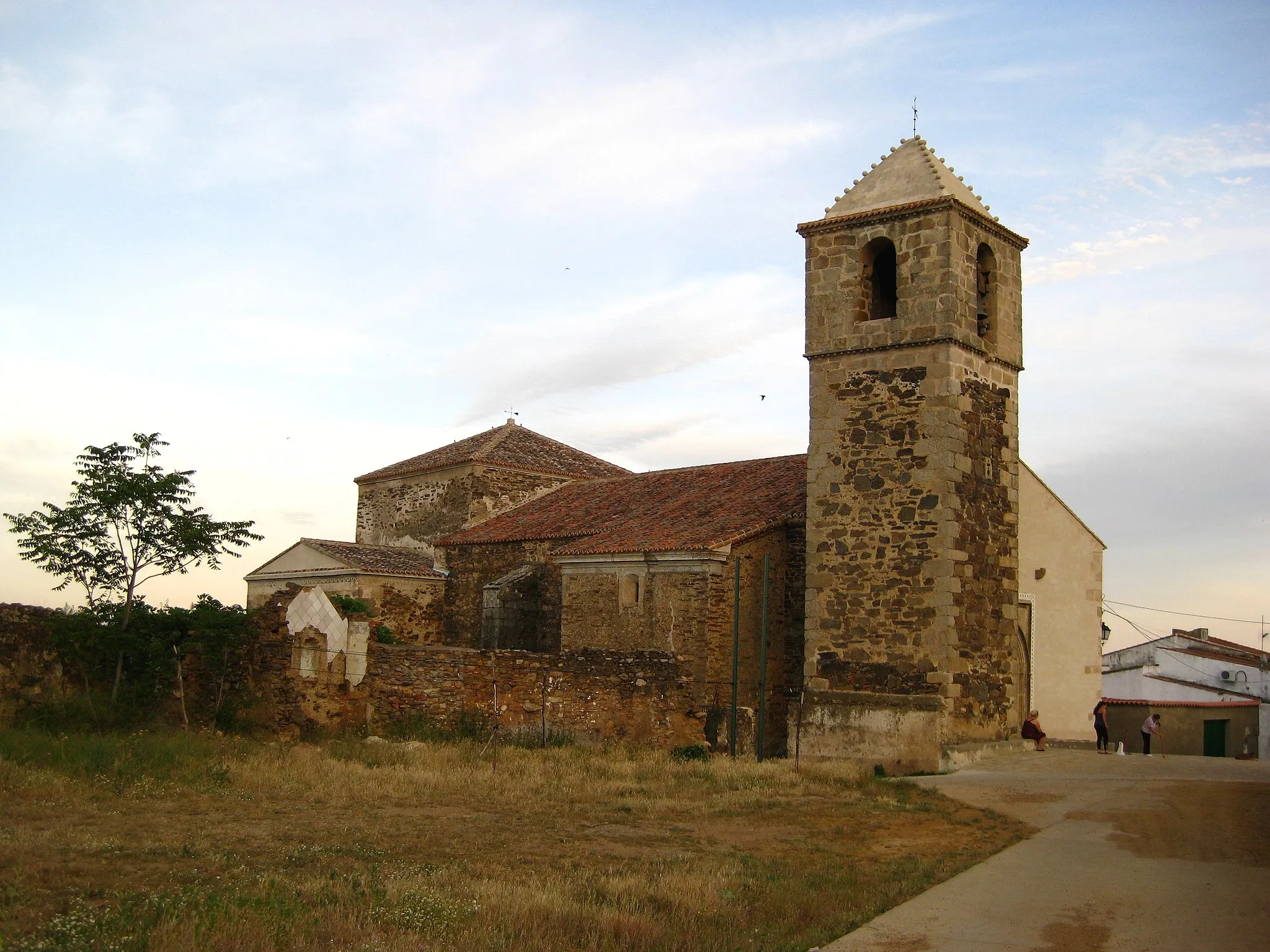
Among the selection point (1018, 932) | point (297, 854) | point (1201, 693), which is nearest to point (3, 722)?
point (297, 854)

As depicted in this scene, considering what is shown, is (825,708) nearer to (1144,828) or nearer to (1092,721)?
(1144,828)

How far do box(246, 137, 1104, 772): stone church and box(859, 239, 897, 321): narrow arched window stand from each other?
45 mm

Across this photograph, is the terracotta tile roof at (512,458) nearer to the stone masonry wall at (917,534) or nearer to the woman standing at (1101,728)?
the stone masonry wall at (917,534)

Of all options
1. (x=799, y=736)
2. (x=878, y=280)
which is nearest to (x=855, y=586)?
(x=799, y=736)

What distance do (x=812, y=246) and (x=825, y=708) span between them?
8387 mm

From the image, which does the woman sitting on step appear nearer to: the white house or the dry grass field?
the dry grass field

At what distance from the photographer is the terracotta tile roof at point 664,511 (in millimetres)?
22281

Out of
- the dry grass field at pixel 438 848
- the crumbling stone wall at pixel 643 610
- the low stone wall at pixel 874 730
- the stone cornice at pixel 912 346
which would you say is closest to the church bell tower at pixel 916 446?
the stone cornice at pixel 912 346

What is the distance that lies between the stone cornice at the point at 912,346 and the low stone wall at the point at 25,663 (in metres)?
12.6

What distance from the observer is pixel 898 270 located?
20078 mm

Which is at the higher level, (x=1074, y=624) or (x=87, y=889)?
(x=1074, y=624)

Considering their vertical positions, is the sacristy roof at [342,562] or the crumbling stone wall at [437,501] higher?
the crumbling stone wall at [437,501]

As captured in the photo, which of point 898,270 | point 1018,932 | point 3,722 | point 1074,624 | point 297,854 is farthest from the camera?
point 1074,624

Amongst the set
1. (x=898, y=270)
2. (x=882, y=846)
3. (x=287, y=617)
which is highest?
(x=898, y=270)
